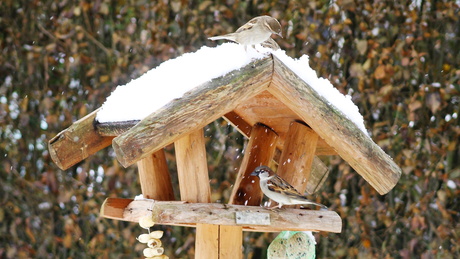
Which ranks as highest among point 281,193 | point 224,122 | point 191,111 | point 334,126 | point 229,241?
point 191,111

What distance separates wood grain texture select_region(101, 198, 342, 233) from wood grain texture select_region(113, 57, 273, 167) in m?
0.25

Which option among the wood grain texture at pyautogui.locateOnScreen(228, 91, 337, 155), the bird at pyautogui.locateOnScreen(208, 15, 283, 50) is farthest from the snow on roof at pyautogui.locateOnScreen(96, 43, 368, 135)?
the wood grain texture at pyautogui.locateOnScreen(228, 91, 337, 155)

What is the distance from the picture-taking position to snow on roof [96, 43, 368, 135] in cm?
174

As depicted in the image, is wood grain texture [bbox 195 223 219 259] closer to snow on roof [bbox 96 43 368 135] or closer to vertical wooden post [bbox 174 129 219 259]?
vertical wooden post [bbox 174 129 219 259]

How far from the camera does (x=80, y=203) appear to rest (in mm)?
3650

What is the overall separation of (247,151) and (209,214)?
0.50 m

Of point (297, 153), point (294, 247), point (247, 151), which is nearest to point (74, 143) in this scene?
point (247, 151)

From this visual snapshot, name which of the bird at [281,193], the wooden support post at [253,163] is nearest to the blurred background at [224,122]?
the wooden support post at [253,163]

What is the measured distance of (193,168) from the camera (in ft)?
6.44

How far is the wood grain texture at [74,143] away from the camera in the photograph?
6.52 ft

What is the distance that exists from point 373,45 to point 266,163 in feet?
5.59

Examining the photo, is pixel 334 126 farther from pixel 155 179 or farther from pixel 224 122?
pixel 224 122

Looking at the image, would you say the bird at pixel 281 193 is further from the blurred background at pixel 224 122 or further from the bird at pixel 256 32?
the blurred background at pixel 224 122

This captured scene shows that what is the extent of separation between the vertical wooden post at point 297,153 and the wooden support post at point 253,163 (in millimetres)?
87
